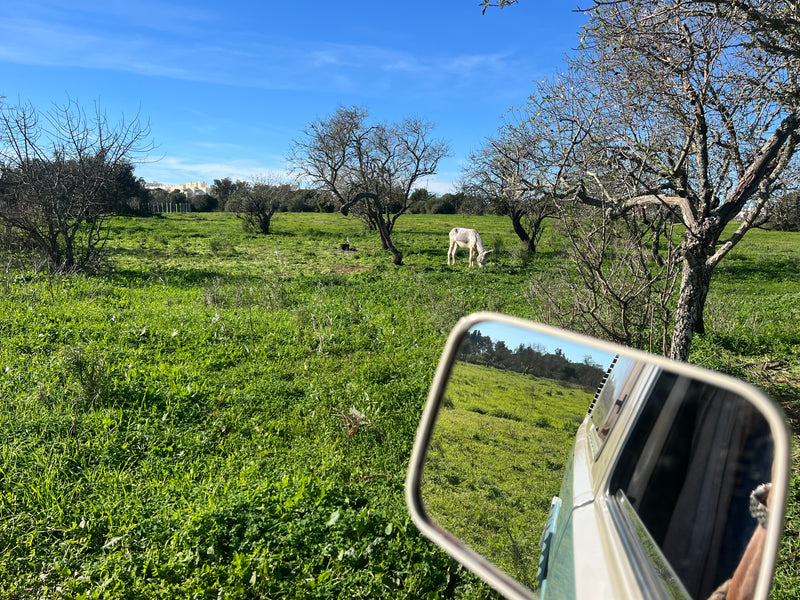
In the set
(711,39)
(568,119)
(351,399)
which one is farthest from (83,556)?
(711,39)

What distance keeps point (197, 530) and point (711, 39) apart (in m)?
5.97

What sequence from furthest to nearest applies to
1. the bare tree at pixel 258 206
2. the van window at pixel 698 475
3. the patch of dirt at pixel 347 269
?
the bare tree at pixel 258 206, the patch of dirt at pixel 347 269, the van window at pixel 698 475

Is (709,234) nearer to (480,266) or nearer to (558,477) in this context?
(558,477)

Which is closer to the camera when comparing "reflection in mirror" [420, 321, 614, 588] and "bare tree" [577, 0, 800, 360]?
"reflection in mirror" [420, 321, 614, 588]

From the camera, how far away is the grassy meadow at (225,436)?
118 inches

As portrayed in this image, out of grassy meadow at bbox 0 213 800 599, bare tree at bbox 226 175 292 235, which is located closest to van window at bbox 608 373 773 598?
grassy meadow at bbox 0 213 800 599

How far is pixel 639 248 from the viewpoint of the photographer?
5094 millimetres

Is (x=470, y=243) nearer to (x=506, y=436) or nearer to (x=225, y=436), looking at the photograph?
(x=225, y=436)

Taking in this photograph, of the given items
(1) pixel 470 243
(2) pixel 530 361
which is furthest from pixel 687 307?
(1) pixel 470 243

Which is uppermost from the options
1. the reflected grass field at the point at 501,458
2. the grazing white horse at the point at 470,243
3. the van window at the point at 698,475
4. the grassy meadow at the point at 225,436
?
the grazing white horse at the point at 470,243

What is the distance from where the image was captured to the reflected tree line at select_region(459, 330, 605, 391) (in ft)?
4.00

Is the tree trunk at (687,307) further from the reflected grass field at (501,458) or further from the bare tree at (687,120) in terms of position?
the reflected grass field at (501,458)

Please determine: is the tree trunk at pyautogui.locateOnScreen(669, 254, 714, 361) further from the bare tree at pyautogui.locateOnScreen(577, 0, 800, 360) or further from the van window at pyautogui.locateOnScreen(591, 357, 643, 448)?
the van window at pyautogui.locateOnScreen(591, 357, 643, 448)

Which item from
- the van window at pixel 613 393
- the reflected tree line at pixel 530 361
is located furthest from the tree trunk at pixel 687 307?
the van window at pixel 613 393
